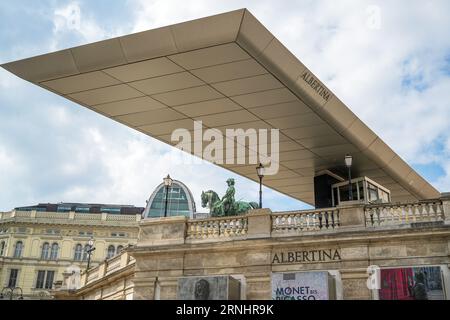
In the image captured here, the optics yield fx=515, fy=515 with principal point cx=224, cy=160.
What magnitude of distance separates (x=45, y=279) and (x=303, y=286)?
233 feet

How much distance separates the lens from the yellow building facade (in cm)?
7938

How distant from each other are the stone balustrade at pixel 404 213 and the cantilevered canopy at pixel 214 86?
16.8ft

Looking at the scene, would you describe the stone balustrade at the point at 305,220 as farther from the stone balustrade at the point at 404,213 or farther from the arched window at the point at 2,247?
the arched window at the point at 2,247

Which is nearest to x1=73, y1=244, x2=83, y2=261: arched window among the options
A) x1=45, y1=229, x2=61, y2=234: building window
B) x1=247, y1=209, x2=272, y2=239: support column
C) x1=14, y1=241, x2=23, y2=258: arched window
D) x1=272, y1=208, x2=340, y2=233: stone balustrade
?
x1=45, y1=229, x2=61, y2=234: building window

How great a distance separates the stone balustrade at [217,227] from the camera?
62.4 ft

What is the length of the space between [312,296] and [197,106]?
9371mm

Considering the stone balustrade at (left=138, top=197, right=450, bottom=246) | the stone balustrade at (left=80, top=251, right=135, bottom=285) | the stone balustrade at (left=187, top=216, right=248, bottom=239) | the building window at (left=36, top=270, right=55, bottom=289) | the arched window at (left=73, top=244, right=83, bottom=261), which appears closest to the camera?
the stone balustrade at (left=138, top=197, right=450, bottom=246)

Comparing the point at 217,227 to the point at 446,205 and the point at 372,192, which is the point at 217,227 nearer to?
the point at 446,205

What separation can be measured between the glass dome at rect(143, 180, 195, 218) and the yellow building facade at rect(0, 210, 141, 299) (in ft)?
25.0

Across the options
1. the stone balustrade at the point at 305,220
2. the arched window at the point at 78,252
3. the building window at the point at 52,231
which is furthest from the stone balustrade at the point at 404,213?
the building window at the point at 52,231

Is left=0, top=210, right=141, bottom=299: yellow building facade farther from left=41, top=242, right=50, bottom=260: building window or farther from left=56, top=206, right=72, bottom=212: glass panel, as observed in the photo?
left=56, top=206, right=72, bottom=212: glass panel

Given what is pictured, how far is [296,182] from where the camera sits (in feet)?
99.9
